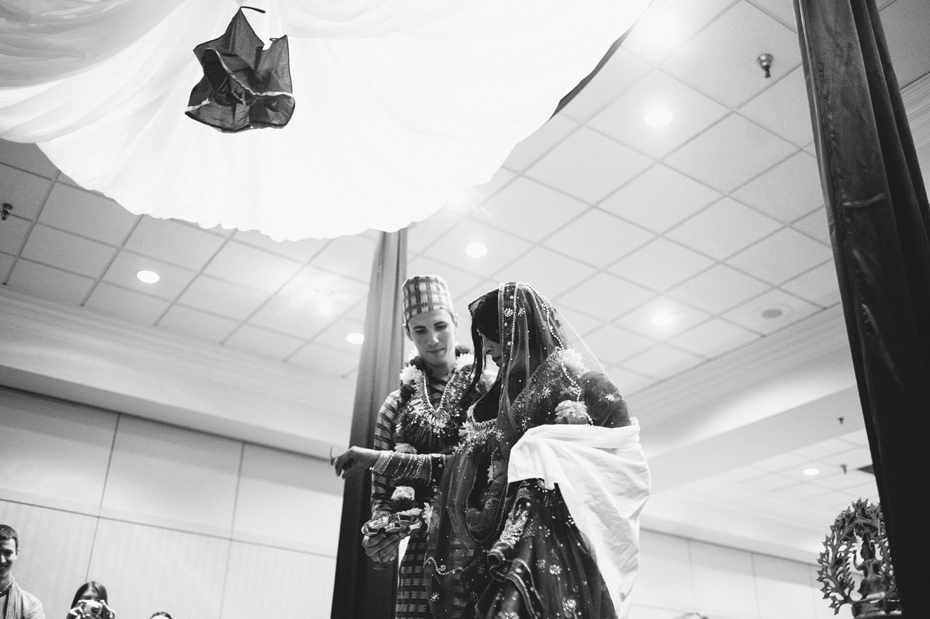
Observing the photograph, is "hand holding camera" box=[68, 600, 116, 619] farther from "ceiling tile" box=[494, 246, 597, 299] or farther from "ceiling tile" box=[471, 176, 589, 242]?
"ceiling tile" box=[494, 246, 597, 299]

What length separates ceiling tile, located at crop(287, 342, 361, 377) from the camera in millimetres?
7277

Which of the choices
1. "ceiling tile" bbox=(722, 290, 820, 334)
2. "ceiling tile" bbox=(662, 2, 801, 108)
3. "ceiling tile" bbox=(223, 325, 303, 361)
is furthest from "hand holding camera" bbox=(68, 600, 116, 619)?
"ceiling tile" bbox=(722, 290, 820, 334)

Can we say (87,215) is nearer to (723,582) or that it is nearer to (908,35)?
(908,35)

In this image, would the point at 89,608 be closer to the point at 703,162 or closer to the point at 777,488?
the point at 703,162

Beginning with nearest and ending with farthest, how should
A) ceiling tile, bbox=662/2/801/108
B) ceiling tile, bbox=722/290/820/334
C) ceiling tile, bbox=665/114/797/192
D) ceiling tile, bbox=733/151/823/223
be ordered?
ceiling tile, bbox=662/2/801/108 < ceiling tile, bbox=665/114/797/192 < ceiling tile, bbox=733/151/823/223 < ceiling tile, bbox=722/290/820/334

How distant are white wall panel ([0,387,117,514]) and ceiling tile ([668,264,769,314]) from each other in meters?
4.85

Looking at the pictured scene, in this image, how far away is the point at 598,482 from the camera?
1.58 m

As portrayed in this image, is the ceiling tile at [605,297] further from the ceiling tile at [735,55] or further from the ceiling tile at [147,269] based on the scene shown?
the ceiling tile at [147,269]

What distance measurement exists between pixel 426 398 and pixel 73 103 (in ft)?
5.72

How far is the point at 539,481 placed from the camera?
1.60 metres

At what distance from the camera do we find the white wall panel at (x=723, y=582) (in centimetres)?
1029

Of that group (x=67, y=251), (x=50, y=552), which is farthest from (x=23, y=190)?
(x=50, y=552)

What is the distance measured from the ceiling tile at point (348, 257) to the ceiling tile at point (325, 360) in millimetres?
1201

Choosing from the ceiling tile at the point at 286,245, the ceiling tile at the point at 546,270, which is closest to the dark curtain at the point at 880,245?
the ceiling tile at the point at 546,270
